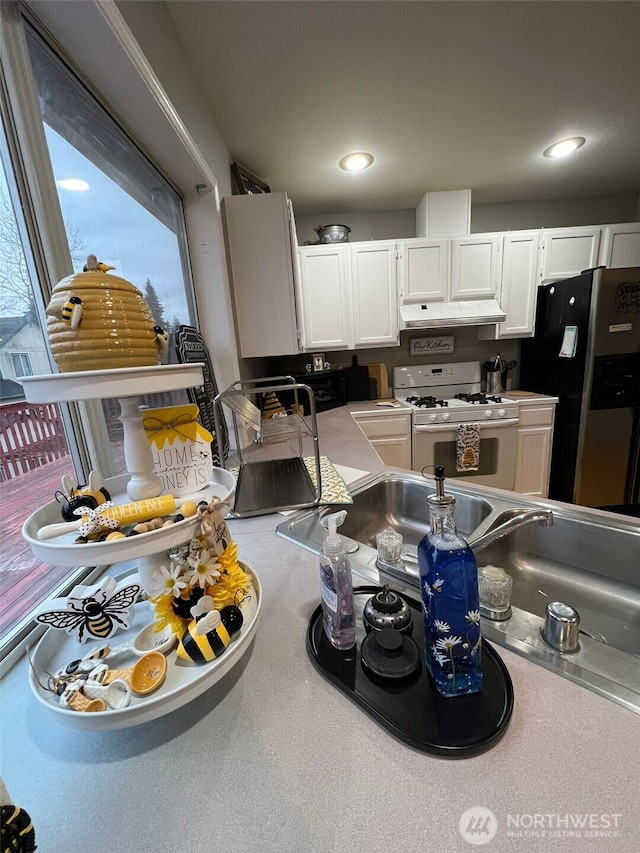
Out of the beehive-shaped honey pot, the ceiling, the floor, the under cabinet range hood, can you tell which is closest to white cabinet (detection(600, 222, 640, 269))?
the ceiling

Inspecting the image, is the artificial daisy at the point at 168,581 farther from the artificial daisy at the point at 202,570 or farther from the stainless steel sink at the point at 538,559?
the stainless steel sink at the point at 538,559

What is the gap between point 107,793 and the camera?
1.16ft

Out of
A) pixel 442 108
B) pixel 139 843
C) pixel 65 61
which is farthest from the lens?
pixel 442 108

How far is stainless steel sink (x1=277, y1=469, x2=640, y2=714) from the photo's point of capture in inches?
22.5

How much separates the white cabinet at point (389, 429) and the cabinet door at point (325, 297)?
0.65 m

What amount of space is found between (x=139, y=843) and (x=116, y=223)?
1.34 metres

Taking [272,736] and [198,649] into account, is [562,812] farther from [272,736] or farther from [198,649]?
[198,649]

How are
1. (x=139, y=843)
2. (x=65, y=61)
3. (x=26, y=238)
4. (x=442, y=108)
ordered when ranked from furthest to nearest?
(x=442, y=108) → (x=65, y=61) → (x=26, y=238) → (x=139, y=843)

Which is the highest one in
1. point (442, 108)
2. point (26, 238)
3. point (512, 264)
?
point (442, 108)

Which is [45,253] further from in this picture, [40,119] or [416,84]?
[416,84]

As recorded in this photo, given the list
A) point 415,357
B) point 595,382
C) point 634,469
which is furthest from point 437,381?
point 634,469

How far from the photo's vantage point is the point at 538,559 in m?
0.96

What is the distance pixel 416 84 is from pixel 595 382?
202 cm

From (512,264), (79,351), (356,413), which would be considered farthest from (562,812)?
(512,264)
